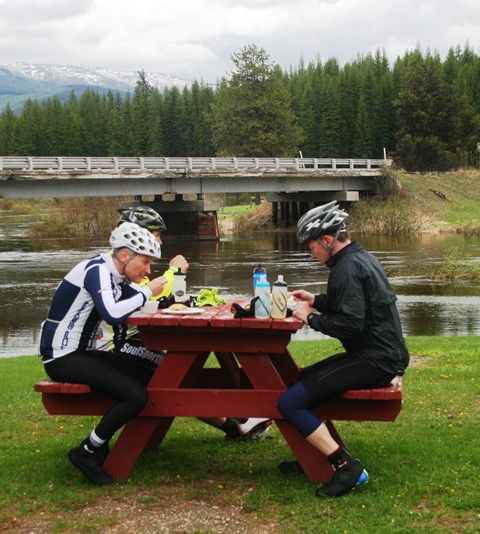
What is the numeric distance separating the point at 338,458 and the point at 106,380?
1878 millimetres

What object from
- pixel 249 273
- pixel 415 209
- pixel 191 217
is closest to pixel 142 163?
pixel 191 217

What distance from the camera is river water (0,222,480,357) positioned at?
74.3 feet

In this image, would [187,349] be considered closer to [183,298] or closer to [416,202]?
[183,298]

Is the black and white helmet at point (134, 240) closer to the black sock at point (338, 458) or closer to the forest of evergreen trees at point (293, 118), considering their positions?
the black sock at point (338, 458)

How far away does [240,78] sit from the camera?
283 ft

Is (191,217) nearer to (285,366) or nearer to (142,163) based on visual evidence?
(142,163)

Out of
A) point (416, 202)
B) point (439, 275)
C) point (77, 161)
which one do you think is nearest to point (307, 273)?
point (439, 275)

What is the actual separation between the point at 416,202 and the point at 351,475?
55.4 m

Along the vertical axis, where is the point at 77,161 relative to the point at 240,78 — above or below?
below

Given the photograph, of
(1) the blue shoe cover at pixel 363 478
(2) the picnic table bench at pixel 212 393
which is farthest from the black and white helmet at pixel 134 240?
(1) the blue shoe cover at pixel 363 478

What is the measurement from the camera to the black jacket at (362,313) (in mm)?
6312

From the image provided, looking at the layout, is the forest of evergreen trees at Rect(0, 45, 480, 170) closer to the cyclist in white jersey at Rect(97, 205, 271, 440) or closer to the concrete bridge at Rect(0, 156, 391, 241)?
the concrete bridge at Rect(0, 156, 391, 241)

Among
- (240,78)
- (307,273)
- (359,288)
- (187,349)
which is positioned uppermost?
(240,78)

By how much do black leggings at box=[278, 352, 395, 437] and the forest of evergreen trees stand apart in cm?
6985
